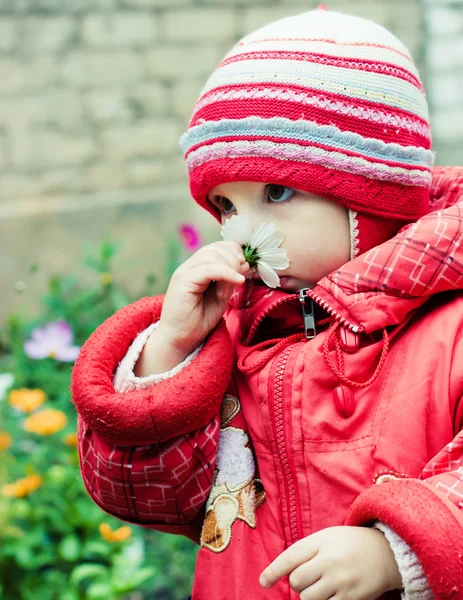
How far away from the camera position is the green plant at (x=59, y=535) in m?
1.98

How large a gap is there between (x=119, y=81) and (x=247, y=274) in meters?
2.82

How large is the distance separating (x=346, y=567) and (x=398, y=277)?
1.44ft

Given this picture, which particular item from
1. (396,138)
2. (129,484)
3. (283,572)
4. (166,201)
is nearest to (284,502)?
(283,572)

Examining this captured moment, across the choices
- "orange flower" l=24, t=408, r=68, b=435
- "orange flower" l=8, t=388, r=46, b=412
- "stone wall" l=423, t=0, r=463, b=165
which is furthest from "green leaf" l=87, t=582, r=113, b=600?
"stone wall" l=423, t=0, r=463, b=165

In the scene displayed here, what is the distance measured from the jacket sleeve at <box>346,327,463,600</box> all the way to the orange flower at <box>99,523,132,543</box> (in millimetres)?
1238

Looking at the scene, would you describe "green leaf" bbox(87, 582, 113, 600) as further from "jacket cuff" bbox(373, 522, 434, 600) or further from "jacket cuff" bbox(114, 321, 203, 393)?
"jacket cuff" bbox(373, 522, 434, 600)

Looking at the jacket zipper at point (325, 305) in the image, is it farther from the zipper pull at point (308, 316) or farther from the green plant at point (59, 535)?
the green plant at point (59, 535)

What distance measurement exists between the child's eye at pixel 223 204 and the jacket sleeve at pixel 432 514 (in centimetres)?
58

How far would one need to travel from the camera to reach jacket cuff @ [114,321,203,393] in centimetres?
117

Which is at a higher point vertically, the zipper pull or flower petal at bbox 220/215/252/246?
flower petal at bbox 220/215/252/246

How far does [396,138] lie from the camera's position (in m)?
1.21

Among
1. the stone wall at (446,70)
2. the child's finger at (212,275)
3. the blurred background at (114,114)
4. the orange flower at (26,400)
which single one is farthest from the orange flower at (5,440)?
the stone wall at (446,70)

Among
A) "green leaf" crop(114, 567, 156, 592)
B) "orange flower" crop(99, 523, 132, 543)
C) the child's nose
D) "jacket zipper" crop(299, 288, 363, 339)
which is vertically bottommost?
"green leaf" crop(114, 567, 156, 592)

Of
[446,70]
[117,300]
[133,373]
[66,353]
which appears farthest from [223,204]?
[446,70]
